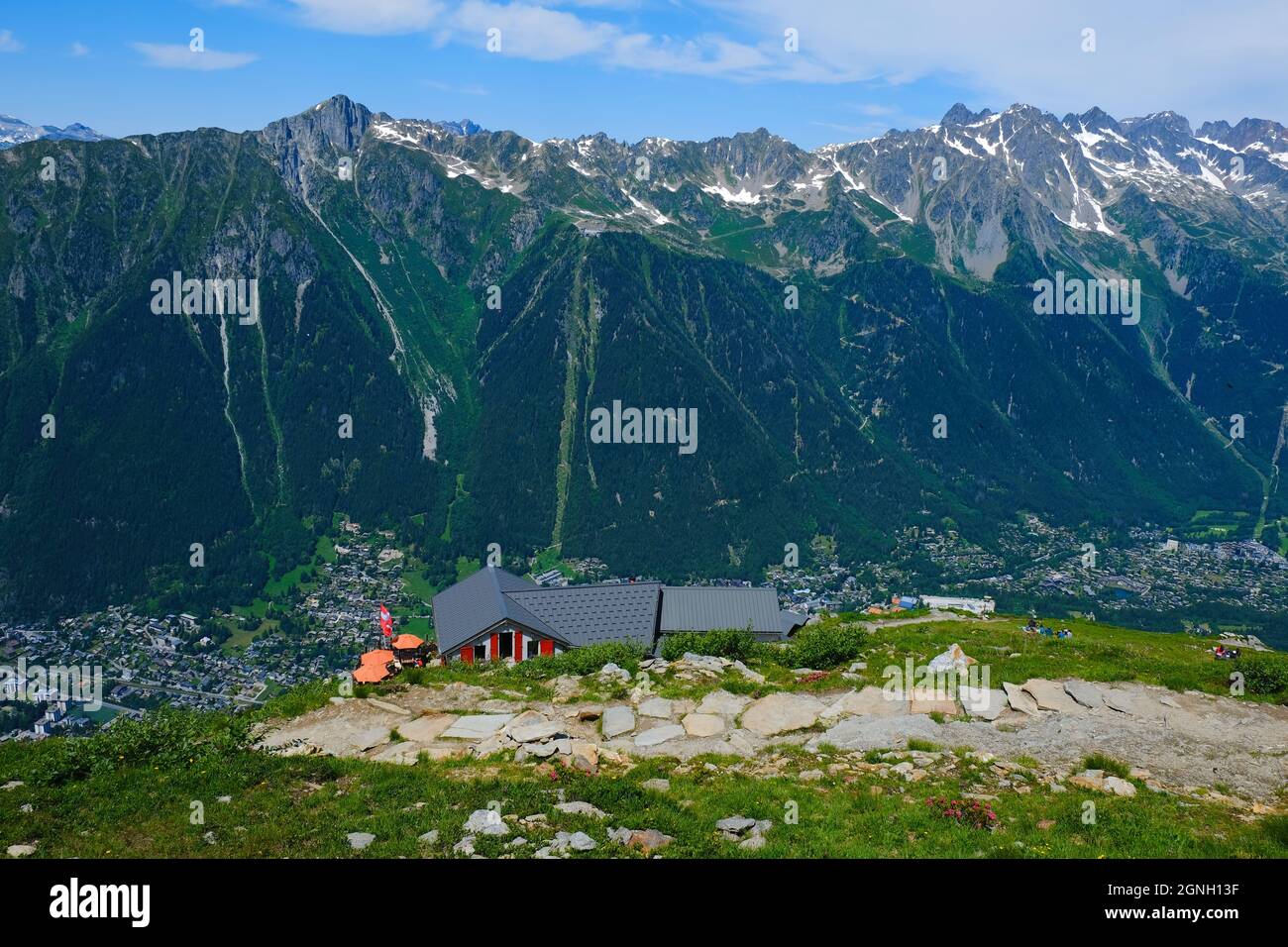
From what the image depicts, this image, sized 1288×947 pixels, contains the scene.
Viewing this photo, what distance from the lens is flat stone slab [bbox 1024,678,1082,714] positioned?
31.7 m

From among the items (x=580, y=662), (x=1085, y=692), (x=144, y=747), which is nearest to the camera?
(x=144, y=747)

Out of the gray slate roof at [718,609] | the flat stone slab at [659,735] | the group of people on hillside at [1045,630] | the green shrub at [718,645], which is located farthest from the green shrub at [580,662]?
the group of people on hillside at [1045,630]

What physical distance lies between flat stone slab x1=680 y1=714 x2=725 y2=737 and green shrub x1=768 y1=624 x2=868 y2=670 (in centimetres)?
1118

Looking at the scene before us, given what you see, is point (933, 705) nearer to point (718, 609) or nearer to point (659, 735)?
point (659, 735)

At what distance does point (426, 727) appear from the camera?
29.8 m

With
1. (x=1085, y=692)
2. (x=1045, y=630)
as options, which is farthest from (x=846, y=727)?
(x=1045, y=630)

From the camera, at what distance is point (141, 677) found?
543 feet

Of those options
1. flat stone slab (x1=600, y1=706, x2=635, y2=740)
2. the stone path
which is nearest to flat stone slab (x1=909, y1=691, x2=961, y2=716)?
the stone path

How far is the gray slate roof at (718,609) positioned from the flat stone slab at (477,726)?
2623cm

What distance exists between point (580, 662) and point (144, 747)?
19.0m

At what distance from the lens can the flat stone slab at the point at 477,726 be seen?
28719 millimetres

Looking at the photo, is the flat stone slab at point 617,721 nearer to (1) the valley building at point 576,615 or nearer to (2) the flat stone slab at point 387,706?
(2) the flat stone slab at point 387,706
